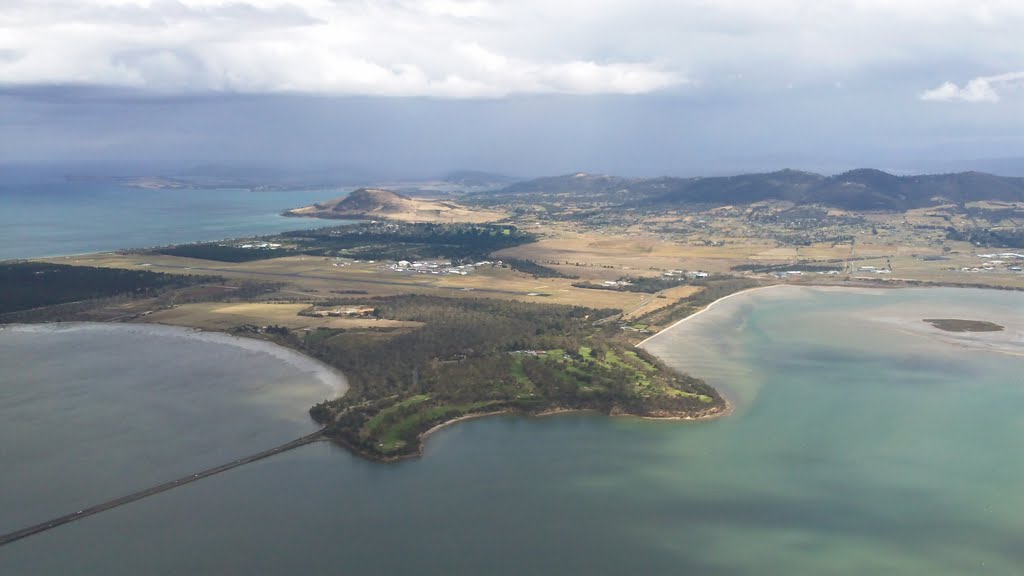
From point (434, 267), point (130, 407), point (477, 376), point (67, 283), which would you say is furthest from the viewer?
point (434, 267)

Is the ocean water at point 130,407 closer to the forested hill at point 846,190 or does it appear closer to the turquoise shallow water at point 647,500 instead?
the turquoise shallow water at point 647,500

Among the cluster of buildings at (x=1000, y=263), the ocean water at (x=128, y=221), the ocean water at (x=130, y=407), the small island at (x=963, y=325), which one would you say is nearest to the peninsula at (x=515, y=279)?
the small island at (x=963, y=325)

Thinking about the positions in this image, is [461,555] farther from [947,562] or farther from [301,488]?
[947,562]

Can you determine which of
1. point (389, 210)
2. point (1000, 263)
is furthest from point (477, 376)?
point (389, 210)

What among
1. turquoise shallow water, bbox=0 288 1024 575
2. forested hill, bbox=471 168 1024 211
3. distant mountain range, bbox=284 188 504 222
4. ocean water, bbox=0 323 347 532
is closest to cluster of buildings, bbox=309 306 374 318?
ocean water, bbox=0 323 347 532

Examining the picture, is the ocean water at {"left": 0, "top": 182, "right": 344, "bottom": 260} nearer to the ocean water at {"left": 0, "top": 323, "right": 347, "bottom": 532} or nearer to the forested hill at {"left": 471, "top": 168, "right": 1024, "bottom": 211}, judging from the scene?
the forested hill at {"left": 471, "top": 168, "right": 1024, "bottom": 211}

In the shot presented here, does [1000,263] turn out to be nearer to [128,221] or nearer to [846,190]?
[846,190]
